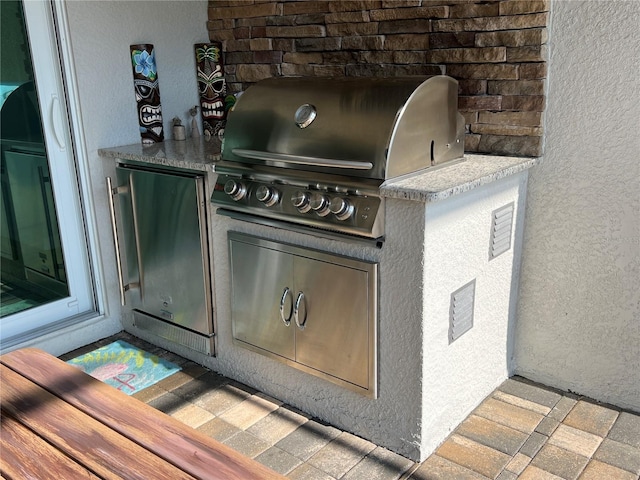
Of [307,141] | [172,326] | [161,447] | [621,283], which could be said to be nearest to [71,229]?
[172,326]

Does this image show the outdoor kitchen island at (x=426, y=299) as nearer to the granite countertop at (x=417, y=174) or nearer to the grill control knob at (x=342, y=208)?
the granite countertop at (x=417, y=174)

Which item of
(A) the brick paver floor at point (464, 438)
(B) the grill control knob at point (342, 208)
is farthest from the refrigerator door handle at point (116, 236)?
(B) the grill control knob at point (342, 208)

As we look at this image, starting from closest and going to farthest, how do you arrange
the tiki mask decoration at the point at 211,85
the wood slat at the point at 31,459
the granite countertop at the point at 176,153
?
the wood slat at the point at 31,459
the granite countertop at the point at 176,153
the tiki mask decoration at the point at 211,85

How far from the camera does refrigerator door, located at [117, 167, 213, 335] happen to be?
2.76 metres

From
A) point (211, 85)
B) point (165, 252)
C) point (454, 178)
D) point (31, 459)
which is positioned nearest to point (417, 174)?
point (454, 178)

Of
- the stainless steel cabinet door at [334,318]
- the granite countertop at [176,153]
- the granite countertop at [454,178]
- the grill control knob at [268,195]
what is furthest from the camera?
the granite countertop at [176,153]

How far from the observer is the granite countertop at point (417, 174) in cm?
201

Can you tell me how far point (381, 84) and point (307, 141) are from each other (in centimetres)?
34

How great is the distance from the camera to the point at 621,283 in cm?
244

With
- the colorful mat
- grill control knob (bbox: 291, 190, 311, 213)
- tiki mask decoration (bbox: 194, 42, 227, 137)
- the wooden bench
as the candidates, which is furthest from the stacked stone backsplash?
the wooden bench

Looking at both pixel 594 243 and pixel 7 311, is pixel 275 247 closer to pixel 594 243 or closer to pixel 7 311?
pixel 594 243

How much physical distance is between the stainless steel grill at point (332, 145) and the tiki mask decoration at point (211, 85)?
84 centimetres

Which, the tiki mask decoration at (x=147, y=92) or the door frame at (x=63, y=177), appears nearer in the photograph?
the door frame at (x=63, y=177)

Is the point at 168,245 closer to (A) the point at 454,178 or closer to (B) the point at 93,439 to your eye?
(A) the point at 454,178
